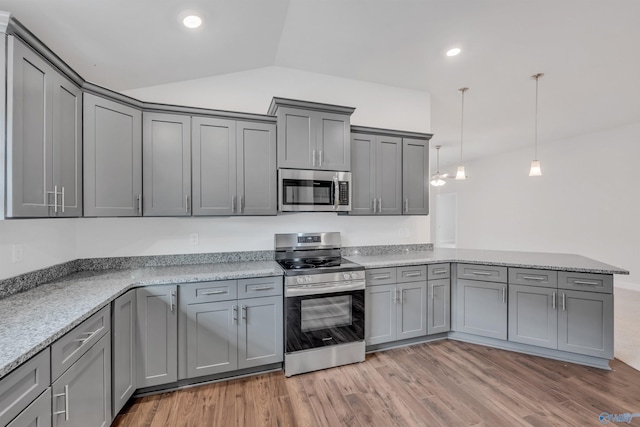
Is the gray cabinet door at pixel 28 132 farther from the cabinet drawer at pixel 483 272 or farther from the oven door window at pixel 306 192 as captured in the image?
the cabinet drawer at pixel 483 272

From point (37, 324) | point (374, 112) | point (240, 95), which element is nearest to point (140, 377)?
point (37, 324)

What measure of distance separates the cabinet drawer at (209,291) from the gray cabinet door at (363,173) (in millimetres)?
1485

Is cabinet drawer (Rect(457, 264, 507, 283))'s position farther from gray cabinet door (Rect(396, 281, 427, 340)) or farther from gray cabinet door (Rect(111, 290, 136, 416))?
gray cabinet door (Rect(111, 290, 136, 416))

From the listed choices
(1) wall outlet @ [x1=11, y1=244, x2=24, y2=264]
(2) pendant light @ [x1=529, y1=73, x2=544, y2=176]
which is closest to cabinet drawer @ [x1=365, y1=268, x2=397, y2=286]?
(2) pendant light @ [x1=529, y1=73, x2=544, y2=176]

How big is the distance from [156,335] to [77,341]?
0.80 m

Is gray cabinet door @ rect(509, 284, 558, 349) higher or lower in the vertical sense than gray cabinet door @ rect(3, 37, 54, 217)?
lower

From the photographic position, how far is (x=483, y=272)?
9.84 feet

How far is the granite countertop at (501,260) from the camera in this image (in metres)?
2.62

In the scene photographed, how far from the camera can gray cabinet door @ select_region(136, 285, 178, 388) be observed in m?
2.13

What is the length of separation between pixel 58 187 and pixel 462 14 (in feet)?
10.7

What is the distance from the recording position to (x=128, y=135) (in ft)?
7.60

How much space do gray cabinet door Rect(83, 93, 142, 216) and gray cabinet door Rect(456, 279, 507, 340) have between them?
3351mm
